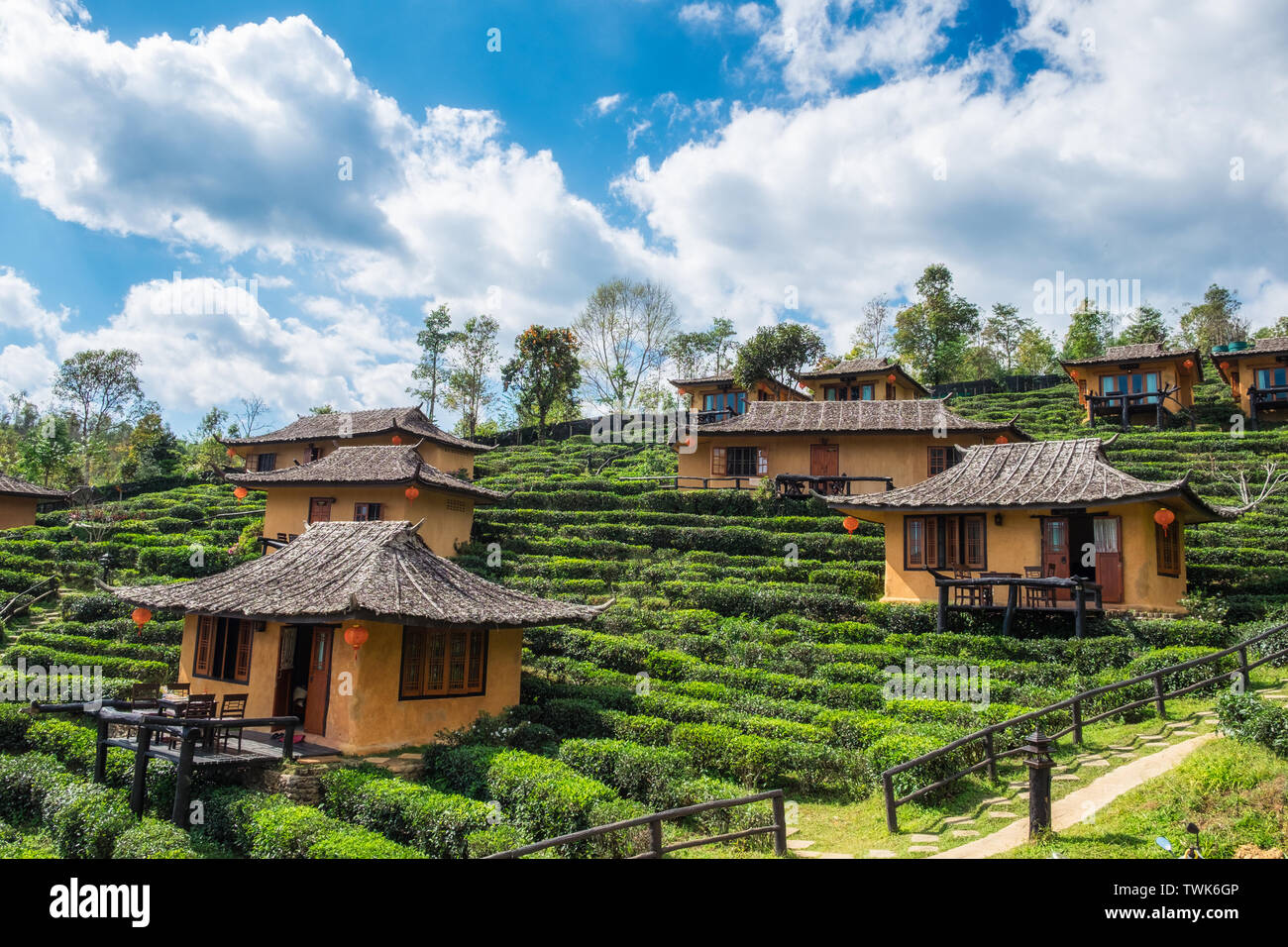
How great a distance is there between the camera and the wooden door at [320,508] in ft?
96.3

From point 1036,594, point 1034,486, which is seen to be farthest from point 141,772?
point 1034,486

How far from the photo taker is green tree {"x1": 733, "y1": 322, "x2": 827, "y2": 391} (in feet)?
148

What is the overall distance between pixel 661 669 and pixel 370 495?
14984 millimetres

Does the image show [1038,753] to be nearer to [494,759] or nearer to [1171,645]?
[494,759]

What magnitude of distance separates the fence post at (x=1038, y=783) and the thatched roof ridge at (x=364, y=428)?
3207cm

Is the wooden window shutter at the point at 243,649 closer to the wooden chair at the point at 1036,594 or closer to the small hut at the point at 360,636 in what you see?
the small hut at the point at 360,636

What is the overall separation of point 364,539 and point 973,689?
13.2m

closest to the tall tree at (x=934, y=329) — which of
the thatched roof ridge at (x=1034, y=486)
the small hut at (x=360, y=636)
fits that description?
the thatched roof ridge at (x=1034, y=486)

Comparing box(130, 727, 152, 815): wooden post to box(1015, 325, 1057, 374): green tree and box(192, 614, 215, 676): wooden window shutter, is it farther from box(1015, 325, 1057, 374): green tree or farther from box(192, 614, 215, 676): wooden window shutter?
box(1015, 325, 1057, 374): green tree

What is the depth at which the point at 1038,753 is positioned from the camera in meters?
9.09

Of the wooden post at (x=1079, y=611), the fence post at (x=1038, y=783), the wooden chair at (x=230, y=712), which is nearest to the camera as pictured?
the fence post at (x=1038, y=783)

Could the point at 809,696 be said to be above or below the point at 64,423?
below

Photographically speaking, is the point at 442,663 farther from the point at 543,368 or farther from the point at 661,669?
the point at 543,368
